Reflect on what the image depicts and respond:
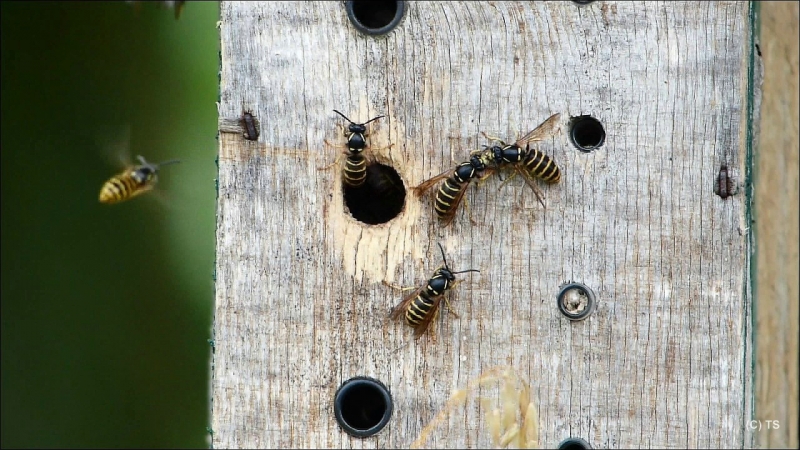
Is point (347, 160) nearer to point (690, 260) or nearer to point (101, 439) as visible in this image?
point (690, 260)

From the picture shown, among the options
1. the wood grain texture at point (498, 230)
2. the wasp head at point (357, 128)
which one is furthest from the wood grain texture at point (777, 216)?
the wasp head at point (357, 128)

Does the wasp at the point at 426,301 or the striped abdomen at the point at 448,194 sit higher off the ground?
the striped abdomen at the point at 448,194

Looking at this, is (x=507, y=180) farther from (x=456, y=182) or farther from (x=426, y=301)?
(x=426, y=301)

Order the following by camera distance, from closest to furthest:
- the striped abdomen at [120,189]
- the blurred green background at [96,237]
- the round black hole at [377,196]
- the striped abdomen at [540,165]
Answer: the striped abdomen at [540,165] < the round black hole at [377,196] < the striped abdomen at [120,189] < the blurred green background at [96,237]

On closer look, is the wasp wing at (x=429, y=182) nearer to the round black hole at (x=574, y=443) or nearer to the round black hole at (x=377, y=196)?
the round black hole at (x=377, y=196)

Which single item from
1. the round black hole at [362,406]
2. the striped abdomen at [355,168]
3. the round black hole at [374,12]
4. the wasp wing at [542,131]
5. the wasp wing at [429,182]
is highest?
the round black hole at [374,12]

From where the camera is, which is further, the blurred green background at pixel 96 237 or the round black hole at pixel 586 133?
the blurred green background at pixel 96 237

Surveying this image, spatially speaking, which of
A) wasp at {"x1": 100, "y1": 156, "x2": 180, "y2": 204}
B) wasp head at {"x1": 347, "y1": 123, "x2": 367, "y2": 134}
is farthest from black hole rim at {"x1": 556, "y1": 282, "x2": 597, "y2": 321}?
wasp at {"x1": 100, "y1": 156, "x2": 180, "y2": 204}

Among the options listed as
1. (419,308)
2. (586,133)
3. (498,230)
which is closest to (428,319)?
(419,308)
